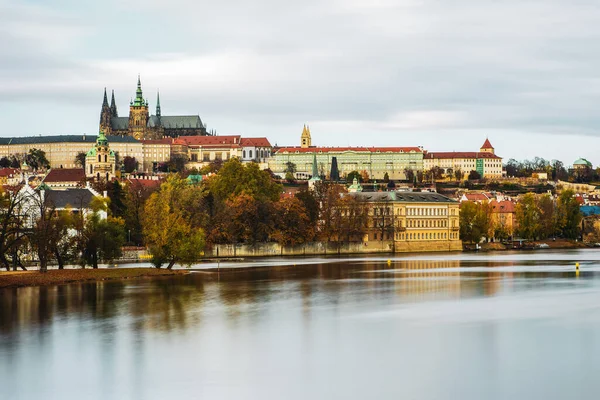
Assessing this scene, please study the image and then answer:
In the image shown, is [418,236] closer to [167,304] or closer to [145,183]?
[145,183]

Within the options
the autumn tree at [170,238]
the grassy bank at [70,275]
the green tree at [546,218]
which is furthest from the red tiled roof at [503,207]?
the grassy bank at [70,275]

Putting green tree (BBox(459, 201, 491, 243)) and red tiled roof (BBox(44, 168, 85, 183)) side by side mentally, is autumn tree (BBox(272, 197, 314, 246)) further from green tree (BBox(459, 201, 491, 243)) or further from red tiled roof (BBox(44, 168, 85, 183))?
red tiled roof (BBox(44, 168, 85, 183))

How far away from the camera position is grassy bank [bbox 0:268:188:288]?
51.3 metres

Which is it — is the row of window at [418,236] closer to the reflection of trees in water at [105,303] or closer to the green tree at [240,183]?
the green tree at [240,183]

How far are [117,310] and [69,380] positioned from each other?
14.2 m

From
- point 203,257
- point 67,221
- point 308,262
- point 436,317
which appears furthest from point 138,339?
point 203,257

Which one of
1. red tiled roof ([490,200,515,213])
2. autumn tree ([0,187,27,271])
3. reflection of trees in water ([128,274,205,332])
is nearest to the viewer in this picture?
reflection of trees in water ([128,274,205,332])

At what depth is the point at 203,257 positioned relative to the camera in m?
84.6

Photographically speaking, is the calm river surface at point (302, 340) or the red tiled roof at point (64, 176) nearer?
the calm river surface at point (302, 340)

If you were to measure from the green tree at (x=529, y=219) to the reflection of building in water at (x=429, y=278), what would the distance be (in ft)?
120

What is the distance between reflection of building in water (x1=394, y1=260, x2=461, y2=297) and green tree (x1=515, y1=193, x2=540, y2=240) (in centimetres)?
3669

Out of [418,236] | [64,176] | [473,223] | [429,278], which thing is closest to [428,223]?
[418,236]

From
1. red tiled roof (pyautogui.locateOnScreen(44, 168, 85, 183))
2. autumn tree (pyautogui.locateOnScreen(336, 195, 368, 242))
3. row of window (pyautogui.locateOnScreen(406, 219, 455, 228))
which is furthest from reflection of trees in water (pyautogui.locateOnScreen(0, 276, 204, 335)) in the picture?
red tiled roof (pyautogui.locateOnScreen(44, 168, 85, 183))

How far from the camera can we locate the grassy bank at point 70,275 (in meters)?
51.3
